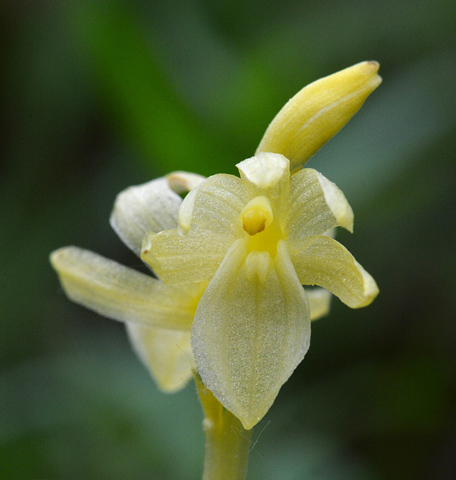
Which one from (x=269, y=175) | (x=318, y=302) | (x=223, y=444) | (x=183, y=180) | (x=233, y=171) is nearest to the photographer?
(x=269, y=175)

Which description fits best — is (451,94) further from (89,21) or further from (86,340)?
(86,340)

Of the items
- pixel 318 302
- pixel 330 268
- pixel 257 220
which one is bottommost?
pixel 318 302

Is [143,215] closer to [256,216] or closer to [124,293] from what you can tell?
[124,293]

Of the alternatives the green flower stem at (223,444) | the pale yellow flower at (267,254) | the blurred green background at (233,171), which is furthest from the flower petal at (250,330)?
the blurred green background at (233,171)

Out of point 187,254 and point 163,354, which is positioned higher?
point 187,254

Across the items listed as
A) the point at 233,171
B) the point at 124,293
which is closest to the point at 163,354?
the point at 124,293

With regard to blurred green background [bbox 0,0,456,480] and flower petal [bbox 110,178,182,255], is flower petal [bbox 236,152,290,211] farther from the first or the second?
blurred green background [bbox 0,0,456,480]
